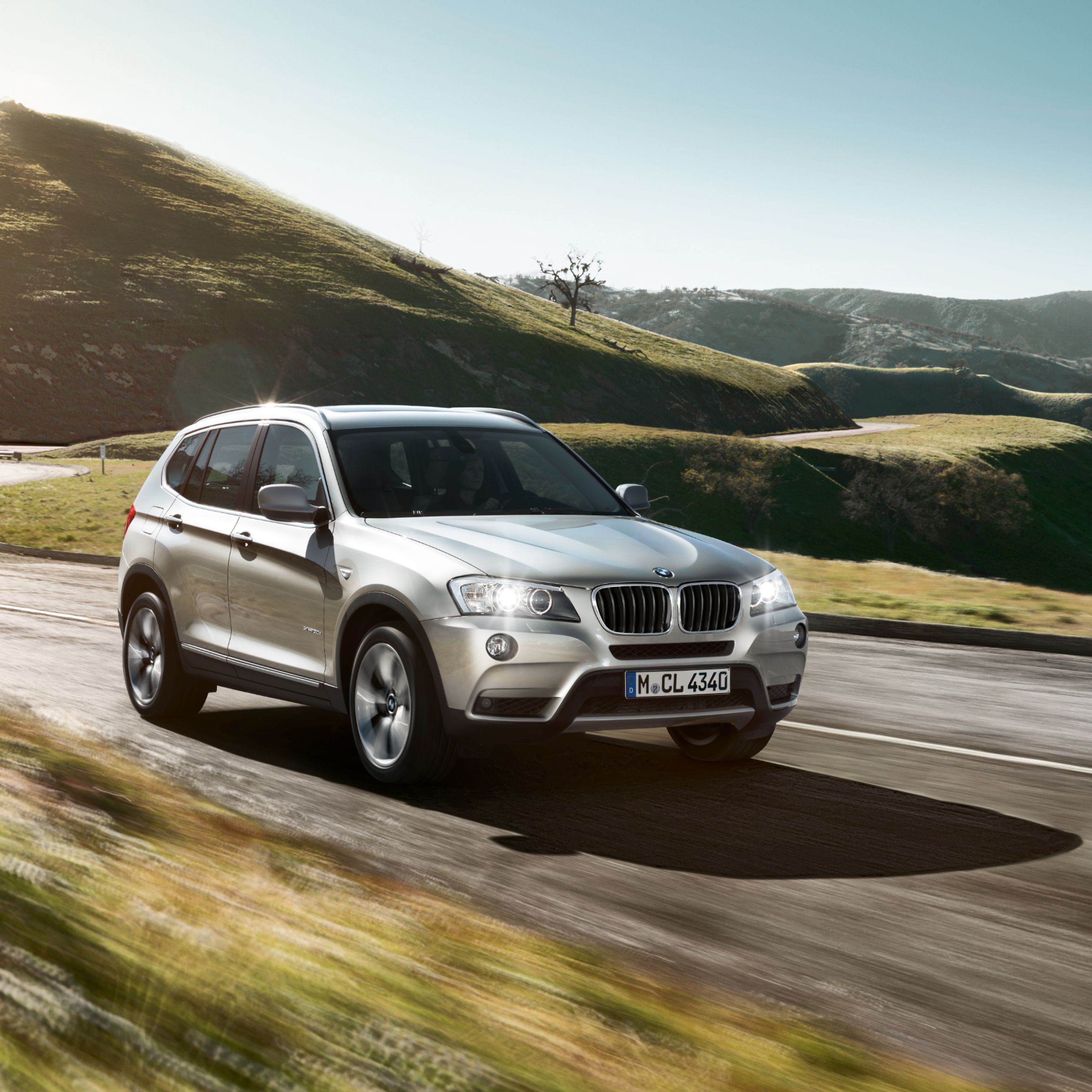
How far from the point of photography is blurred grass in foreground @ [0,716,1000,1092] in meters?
2.53

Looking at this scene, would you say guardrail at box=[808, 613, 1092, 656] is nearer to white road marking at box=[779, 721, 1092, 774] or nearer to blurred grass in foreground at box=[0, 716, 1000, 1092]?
white road marking at box=[779, 721, 1092, 774]

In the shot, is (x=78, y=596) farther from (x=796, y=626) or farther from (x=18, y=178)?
(x=18, y=178)

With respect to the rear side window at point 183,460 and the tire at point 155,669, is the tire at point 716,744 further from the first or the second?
the rear side window at point 183,460

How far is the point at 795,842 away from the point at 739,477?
7029cm

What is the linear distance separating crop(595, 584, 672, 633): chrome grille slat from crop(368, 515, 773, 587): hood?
0.05 m

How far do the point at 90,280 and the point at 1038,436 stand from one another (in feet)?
303

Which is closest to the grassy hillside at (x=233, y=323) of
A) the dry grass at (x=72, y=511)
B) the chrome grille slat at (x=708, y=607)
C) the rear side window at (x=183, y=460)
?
the dry grass at (x=72, y=511)

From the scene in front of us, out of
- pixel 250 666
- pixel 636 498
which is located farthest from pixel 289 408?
pixel 636 498

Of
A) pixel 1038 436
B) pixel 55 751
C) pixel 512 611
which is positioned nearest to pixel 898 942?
pixel 512 611

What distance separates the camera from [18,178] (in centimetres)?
11781

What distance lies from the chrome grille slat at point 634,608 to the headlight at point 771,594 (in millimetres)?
576

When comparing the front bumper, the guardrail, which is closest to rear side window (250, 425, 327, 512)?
the front bumper

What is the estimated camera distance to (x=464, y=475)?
745 centimetres

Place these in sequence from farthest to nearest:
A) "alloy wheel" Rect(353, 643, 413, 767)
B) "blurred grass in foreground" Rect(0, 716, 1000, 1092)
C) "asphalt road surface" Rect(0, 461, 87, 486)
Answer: "asphalt road surface" Rect(0, 461, 87, 486)
"alloy wheel" Rect(353, 643, 413, 767)
"blurred grass in foreground" Rect(0, 716, 1000, 1092)
